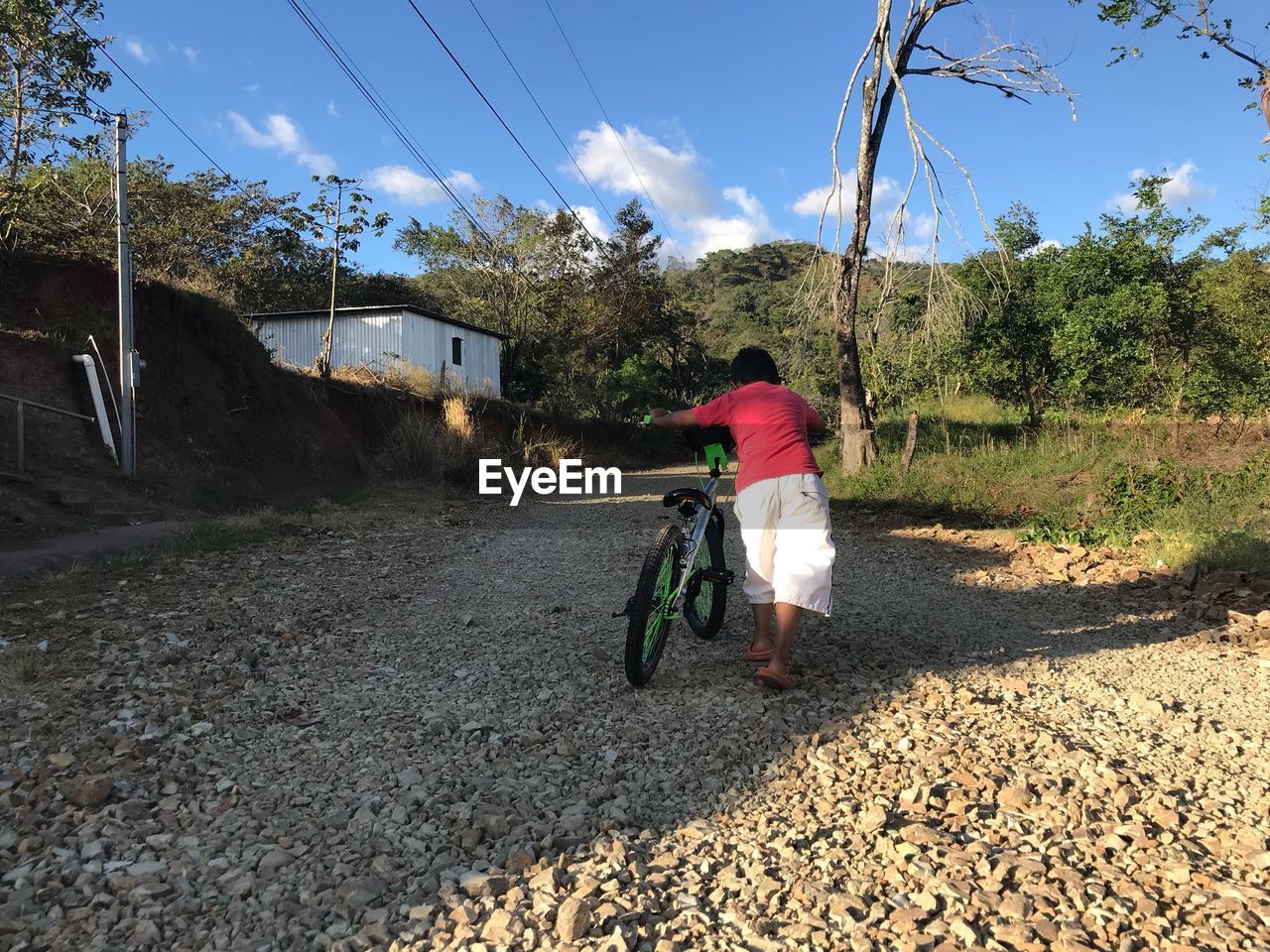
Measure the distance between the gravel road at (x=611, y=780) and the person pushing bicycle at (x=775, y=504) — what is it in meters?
0.36

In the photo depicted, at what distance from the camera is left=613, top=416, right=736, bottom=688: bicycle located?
3.53 m

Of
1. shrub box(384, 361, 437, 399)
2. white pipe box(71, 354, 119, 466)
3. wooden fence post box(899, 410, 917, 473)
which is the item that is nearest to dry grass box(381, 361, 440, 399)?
shrub box(384, 361, 437, 399)

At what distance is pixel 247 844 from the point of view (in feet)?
7.57

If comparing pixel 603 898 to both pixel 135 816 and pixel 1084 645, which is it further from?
pixel 1084 645

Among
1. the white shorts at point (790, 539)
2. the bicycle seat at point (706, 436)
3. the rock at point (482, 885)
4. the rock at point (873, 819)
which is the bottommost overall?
the rock at point (482, 885)

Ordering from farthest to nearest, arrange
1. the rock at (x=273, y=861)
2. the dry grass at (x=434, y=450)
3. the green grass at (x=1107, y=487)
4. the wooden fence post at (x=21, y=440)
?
1. the dry grass at (x=434, y=450)
2. the wooden fence post at (x=21, y=440)
3. the green grass at (x=1107, y=487)
4. the rock at (x=273, y=861)

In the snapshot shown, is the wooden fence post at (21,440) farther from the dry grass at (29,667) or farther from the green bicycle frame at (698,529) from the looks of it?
the green bicycle frame at (698,529)

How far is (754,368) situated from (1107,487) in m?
6.60

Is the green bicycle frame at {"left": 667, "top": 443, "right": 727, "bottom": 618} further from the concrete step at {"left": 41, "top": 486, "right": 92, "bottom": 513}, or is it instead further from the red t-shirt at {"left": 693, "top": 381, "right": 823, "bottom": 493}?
the concrete step at {"left": 41, "top": 486, "right": 92, "bottom": 513}

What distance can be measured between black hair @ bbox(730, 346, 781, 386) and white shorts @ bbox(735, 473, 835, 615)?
600 mm

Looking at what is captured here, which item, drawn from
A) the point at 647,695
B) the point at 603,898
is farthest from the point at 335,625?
the point at 603,898

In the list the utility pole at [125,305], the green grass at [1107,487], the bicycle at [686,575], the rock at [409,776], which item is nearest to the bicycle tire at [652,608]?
the bicycle at [686,575]

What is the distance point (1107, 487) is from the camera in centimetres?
848

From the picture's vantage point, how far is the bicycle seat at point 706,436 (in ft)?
13.2
